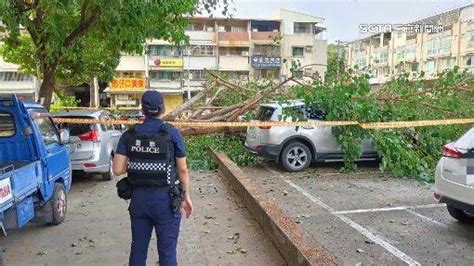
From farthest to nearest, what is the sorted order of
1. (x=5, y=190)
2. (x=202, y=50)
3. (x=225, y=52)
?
(x=225, y=52), (x=202, y=50), (x=5, y=190)

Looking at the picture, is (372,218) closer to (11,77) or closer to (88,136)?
(88,136)

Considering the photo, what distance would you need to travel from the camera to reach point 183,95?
155ft

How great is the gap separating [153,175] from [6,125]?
3104mm

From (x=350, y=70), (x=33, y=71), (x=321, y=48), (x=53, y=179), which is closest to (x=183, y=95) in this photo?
(x=321, y=48)

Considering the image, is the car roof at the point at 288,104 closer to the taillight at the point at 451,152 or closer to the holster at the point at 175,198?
the taillight at the point at 451,152

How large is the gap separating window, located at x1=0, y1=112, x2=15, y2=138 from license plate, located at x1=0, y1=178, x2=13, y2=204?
5.39 feet

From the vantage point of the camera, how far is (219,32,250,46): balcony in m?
49.2

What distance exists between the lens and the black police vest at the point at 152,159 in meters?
3.37

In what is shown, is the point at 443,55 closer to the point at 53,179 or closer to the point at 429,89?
the point at 429,89

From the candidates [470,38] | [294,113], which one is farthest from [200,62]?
[294,113]

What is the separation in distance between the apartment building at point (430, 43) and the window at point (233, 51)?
1380 cm

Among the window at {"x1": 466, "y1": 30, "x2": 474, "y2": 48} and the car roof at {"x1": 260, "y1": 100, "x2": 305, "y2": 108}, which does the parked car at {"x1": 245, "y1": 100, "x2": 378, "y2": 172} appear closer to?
the car roof at {"x1": 260, "y1": 100, "x2": 305, "y2": 108}

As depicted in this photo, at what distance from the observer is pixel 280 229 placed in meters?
4.61

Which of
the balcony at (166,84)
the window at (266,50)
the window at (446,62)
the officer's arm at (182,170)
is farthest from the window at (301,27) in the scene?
the officer's arm at (182,170)
